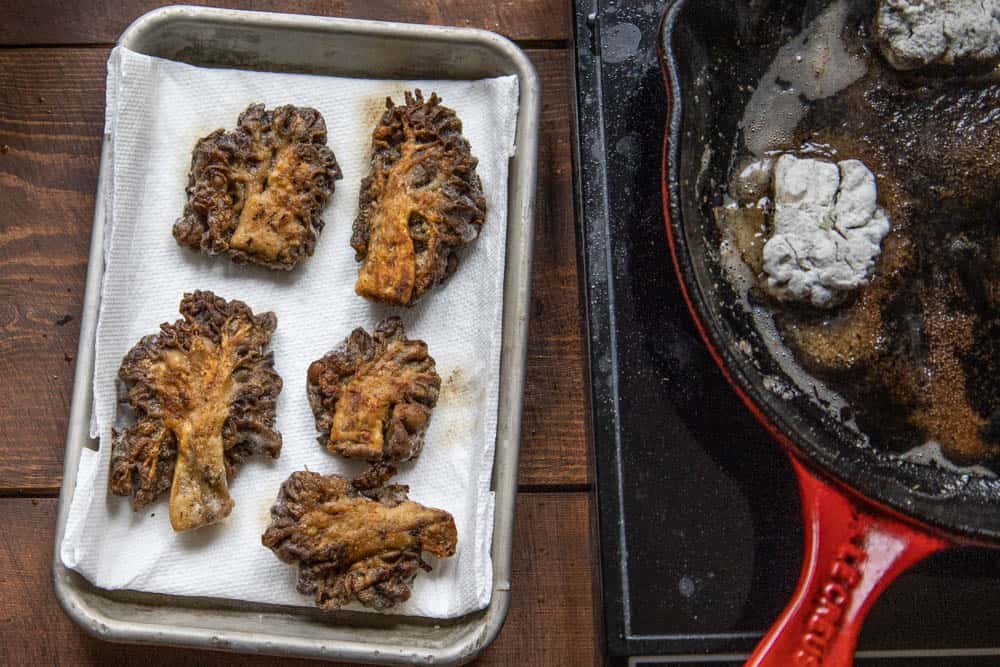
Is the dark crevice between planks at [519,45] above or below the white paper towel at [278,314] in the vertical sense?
above

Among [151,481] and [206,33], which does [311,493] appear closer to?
[151,481]

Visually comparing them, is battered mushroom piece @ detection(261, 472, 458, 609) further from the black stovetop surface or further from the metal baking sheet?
the black stovetop surface

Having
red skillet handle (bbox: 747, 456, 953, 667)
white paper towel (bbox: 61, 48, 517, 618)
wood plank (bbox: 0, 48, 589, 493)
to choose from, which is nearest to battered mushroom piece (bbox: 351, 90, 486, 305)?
white paper towel (bbox: 61, 48, 517, 618)

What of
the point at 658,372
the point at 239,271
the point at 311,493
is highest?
the point at 239,271

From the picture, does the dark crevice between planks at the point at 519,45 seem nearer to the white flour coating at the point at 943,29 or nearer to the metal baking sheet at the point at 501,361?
the metal baking sheet at the point at 501,361

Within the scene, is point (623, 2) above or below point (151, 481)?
above

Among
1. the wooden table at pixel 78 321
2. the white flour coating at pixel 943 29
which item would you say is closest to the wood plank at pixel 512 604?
the wooden table at pixel 78 321

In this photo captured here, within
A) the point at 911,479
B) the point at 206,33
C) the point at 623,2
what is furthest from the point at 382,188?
the point at 911,479
